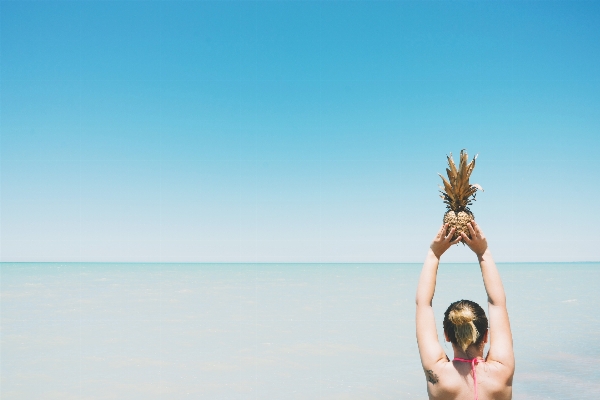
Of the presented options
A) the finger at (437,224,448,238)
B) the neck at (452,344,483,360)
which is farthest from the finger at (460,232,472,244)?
the neck at (452,344,483,360)

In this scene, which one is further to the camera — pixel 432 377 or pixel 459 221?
pixel 459 221

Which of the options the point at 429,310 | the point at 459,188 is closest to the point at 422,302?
the point at 429,310

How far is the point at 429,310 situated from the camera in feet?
7.91

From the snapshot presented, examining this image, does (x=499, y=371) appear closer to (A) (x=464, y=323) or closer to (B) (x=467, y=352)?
(B) (x=467, y=352)

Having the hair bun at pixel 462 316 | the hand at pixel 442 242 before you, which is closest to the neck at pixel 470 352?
the hair bun at pixel 462 316

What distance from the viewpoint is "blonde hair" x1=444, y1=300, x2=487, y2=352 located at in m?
2.33

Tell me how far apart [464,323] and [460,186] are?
0.87 m

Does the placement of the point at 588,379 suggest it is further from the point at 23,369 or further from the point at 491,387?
the point at 23,369

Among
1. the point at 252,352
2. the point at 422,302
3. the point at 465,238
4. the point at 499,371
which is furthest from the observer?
the point at 252,352

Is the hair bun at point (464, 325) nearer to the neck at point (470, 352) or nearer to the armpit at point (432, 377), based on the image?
the neck at point (470, 352)

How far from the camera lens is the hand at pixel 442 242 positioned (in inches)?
98.0

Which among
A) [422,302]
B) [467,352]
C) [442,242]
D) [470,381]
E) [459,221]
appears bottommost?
[470,381]

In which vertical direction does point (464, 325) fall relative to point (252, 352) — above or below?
above

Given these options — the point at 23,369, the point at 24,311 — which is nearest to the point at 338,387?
the point at 23,369
